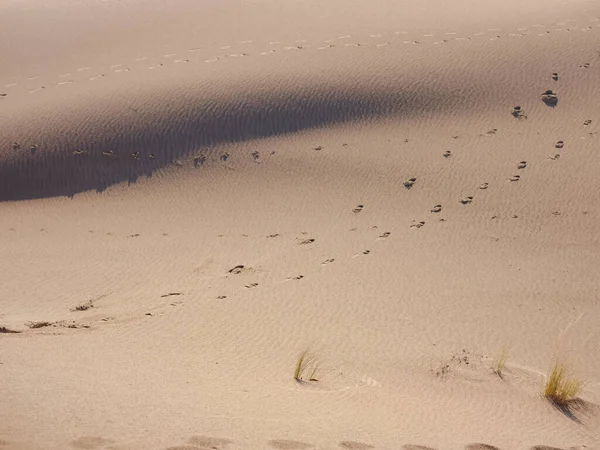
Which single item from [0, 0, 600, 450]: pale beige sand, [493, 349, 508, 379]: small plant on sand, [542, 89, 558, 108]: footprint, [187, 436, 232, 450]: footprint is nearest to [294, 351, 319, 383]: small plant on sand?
[0, 0, 600, 450]: pale beige sand

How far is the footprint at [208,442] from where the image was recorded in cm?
455

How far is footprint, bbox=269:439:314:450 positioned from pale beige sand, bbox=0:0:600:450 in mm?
21

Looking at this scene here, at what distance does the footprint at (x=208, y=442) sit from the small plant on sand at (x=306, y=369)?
1.89 metres

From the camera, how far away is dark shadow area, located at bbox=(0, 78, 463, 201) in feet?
46.9

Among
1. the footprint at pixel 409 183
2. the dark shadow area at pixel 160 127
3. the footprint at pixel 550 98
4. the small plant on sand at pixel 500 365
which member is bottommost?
the small plant on sand at pixel 500 365

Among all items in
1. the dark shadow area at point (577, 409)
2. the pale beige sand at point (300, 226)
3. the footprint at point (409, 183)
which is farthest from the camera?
the footprint at point (409, 183)

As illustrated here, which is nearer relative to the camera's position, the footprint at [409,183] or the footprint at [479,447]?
the footprint at [479,447]

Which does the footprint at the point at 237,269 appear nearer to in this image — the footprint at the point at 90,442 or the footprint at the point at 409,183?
the footprint at the point at 409,183

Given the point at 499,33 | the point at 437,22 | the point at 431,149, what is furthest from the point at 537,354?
the point at 437,22

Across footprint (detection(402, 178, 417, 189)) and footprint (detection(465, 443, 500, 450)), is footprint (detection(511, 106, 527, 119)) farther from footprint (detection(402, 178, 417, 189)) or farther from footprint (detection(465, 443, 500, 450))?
footprint (detection(465, 443, 500, 450))

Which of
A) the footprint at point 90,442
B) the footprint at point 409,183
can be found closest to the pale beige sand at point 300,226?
the footprint at point 90,442

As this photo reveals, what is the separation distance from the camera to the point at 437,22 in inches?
763

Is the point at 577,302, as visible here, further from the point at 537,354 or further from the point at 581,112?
the point at 581,112

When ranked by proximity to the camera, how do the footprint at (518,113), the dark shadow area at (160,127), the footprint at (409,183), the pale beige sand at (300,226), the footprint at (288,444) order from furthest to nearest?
the footprint at (518,113) → the dark shadow area at (160,127) → the footprint at (409,183) → the pale beige sand at (300,226) → the footprint at (288,444)
